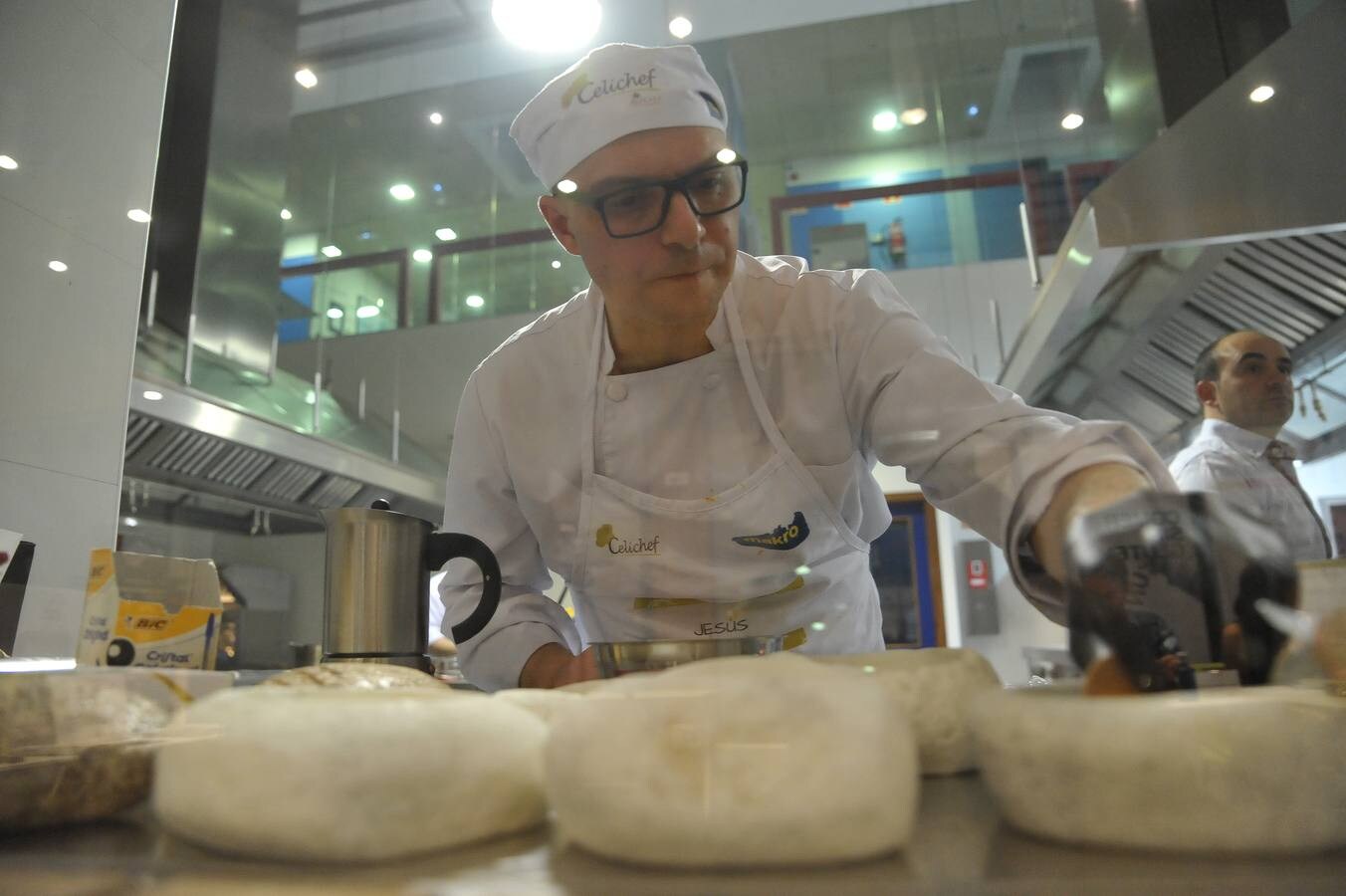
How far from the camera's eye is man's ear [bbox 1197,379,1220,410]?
21.1 inches

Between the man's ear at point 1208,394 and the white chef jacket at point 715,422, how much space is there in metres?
0.09

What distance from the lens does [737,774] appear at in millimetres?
268

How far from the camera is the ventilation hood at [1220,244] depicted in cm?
101

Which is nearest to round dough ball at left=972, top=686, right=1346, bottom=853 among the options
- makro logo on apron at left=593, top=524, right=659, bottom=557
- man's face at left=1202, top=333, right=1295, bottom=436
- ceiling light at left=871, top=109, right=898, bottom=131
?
man's face at left=1202, top=333, right=1295, bottom=436

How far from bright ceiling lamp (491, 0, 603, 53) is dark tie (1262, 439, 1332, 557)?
2.26ft

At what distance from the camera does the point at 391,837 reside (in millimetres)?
271

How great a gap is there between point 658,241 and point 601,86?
18 cm

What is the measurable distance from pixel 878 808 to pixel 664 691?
0.08 metres

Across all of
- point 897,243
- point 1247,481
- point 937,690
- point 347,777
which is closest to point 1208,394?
point 1247,481

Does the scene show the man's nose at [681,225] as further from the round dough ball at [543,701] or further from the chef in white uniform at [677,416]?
the round dough ball at [543,701]

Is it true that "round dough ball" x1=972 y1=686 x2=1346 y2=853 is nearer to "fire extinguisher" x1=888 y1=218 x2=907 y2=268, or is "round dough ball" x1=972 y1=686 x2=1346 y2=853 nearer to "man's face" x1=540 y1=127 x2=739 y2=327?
"man's face" x1=540 y1=127 x2=739 y2=327

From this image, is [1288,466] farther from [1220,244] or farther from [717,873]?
[1220,244]

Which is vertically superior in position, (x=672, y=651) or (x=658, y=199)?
(x=658, y=199)

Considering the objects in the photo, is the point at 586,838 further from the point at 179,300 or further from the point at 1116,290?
the point at 1116,290
